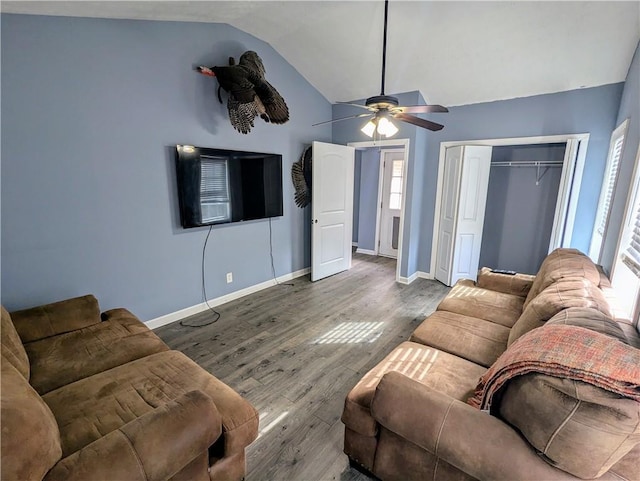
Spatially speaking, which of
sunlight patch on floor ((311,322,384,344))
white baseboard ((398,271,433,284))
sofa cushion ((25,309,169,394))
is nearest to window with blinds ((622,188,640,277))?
sunlight patch on floor ((311,322,384,344))

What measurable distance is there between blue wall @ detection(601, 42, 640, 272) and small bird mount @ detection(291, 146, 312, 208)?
126 inches

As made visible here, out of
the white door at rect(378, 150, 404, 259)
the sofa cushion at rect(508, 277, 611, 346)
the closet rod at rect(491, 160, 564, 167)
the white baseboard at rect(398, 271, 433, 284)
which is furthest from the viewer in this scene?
the white door at rect(378, 150, 404, 259)

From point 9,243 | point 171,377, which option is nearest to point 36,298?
point 9,243

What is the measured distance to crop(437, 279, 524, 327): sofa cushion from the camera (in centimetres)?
232

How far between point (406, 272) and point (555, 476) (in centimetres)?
345

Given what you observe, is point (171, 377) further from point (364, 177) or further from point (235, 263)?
point (364, 177)

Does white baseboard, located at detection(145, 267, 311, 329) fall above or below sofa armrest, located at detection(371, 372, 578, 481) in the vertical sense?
below

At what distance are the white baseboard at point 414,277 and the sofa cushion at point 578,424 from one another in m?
3.41

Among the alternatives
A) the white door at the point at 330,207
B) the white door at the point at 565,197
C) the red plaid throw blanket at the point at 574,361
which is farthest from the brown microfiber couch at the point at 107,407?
the white door at the point at 565,197

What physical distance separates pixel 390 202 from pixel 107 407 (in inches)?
208

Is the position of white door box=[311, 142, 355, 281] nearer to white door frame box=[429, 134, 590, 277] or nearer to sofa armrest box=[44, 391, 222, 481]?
white door frame box=[429, 134, 590, 277]

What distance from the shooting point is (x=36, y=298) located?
7.64 ft

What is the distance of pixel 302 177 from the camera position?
429 centimetres

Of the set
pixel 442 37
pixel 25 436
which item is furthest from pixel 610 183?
pixel 25 436
